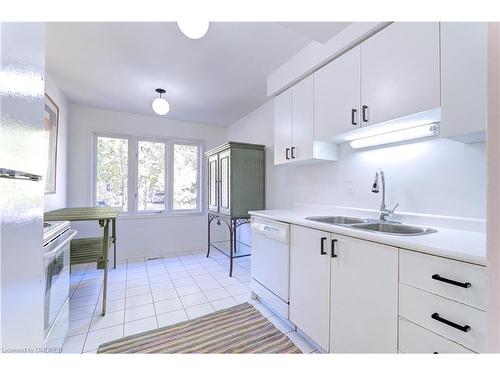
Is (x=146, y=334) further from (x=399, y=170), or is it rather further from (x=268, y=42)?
(x=268, y=42)

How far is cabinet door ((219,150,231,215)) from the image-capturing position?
309cm

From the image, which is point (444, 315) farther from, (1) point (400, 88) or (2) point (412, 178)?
(1) point (400, 88)

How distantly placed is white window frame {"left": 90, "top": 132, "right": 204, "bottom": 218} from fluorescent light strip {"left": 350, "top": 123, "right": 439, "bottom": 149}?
117 inches

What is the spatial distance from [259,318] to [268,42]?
7.85ft

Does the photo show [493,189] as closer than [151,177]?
Yes

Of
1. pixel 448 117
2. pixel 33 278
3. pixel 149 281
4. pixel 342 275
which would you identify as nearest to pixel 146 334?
pixel 149 281

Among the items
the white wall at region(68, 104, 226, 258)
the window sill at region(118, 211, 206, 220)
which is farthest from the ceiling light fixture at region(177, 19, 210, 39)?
the window sill at region(118, 211, 206, 220)

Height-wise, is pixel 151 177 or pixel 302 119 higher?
pixel 302 119

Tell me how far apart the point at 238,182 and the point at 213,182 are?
68 centimetres

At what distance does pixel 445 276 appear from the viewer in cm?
87

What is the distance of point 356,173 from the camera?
1.95 metres

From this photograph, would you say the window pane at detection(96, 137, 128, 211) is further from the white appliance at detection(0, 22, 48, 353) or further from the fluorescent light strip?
the fluorescent light strip

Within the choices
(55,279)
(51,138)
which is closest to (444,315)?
(55,279)

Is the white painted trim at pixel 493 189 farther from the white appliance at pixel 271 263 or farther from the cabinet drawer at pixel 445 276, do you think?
the white appliance at pixel 271 263
